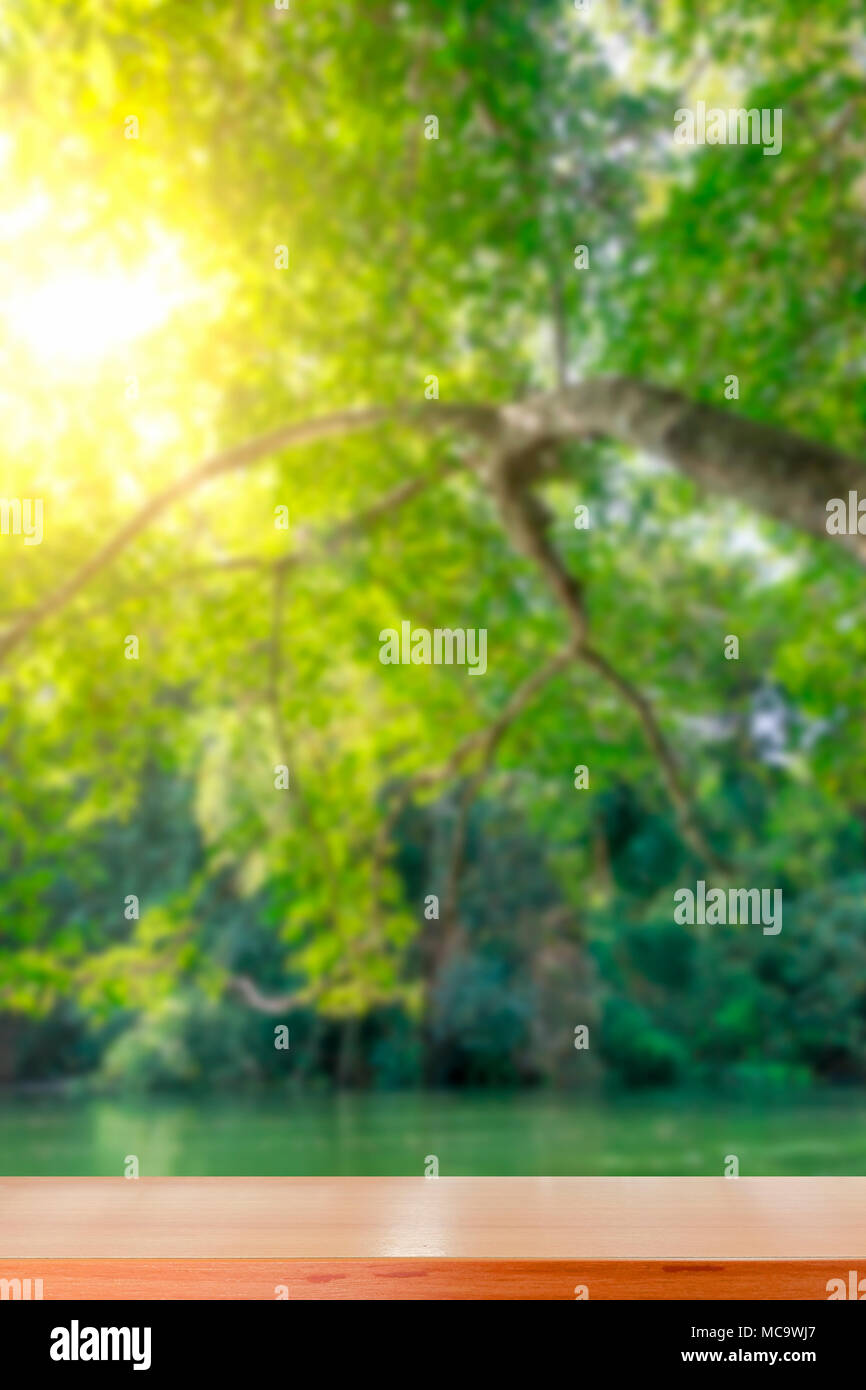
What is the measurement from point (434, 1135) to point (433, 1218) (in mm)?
4535

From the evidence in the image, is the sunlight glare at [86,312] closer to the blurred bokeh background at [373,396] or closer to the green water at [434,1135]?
the blurred bokeh background at [373,396]

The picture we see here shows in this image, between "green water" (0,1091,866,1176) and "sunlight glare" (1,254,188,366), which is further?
"green water" (0,1091,866,1176)

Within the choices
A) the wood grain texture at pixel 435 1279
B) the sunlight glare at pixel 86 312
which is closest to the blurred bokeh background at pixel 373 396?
the sunlight glare at pixel 86 312

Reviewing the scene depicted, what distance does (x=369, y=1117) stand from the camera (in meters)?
6.36

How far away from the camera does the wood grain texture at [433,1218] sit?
44.9 inches

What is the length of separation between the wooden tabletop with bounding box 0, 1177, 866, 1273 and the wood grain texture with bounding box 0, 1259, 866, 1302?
1 cm

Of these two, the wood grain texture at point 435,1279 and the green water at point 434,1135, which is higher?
the wood grain texture at point 435,1279

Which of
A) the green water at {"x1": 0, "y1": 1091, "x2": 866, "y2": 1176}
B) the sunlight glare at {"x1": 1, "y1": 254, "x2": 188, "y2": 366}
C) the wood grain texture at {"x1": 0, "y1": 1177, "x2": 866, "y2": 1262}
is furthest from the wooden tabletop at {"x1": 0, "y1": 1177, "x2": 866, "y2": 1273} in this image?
the green water at {"x1": 0, "y1": 1091, "x2": 866, "y2": 1176}

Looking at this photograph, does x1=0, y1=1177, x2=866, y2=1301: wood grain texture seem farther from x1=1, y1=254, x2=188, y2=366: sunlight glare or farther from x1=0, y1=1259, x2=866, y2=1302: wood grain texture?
x1=1, y1=254, x2=188, y2=366: sunlight glare

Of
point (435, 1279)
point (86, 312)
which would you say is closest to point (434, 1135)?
point (86, 312)

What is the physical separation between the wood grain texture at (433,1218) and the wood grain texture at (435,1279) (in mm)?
15

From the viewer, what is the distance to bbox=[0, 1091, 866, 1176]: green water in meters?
4.67
